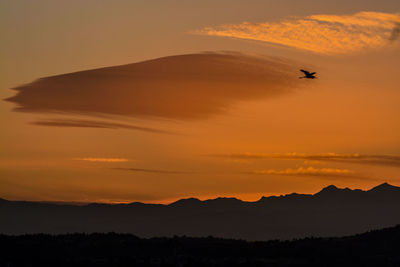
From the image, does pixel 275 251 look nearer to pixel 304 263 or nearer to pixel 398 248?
pixel 304 263

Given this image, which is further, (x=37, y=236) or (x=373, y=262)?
(x=37, y=236)

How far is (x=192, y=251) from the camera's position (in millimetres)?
127812

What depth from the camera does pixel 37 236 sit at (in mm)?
139000

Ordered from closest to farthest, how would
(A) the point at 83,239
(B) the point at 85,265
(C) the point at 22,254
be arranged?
1. (B) the point at 85,265
2. (C) the point at 22,254
3. (A) the point at 83,239

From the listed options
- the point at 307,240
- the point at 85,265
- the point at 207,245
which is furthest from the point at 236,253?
the point at 85,265

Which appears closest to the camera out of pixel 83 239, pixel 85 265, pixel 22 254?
pixel 85 265

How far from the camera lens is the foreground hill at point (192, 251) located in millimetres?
120562

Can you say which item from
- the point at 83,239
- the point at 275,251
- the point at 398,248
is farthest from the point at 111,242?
the point at 398,248

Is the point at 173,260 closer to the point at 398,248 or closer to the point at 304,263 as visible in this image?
the point at 304,263

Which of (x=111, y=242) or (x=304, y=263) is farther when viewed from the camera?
(x=111, y=242)

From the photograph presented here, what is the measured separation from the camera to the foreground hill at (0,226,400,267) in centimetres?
12056

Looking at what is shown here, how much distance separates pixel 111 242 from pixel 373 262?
41.6 m

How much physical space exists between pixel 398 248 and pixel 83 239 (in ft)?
168

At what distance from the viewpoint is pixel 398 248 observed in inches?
5177
